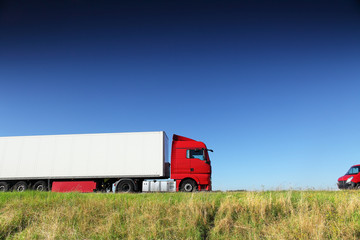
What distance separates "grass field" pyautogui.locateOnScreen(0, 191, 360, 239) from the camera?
7219mm

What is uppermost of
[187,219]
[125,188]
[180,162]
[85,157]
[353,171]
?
[85,157]

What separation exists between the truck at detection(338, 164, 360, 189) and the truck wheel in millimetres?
16275

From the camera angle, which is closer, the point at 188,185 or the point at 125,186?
the point at 188,185

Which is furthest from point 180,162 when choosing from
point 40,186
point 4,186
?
point 4,186

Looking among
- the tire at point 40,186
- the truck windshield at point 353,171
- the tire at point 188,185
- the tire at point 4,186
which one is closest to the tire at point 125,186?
the tire at point 188,185

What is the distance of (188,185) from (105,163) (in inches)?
227

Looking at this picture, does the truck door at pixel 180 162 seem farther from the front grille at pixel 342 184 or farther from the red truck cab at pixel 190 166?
the front grille at pixel 342 184

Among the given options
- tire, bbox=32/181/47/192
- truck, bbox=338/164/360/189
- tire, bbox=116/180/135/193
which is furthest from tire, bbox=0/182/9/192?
truck, bbox=338/164/360/189

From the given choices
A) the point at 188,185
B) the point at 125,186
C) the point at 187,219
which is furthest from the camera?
the point at 125,186

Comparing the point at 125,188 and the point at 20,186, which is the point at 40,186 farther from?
the point at 125,188

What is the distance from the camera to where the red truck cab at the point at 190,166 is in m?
15.6

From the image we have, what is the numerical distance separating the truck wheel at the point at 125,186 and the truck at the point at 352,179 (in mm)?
16275

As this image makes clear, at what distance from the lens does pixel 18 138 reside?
59.8ft

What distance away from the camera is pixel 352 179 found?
61.2 feet
